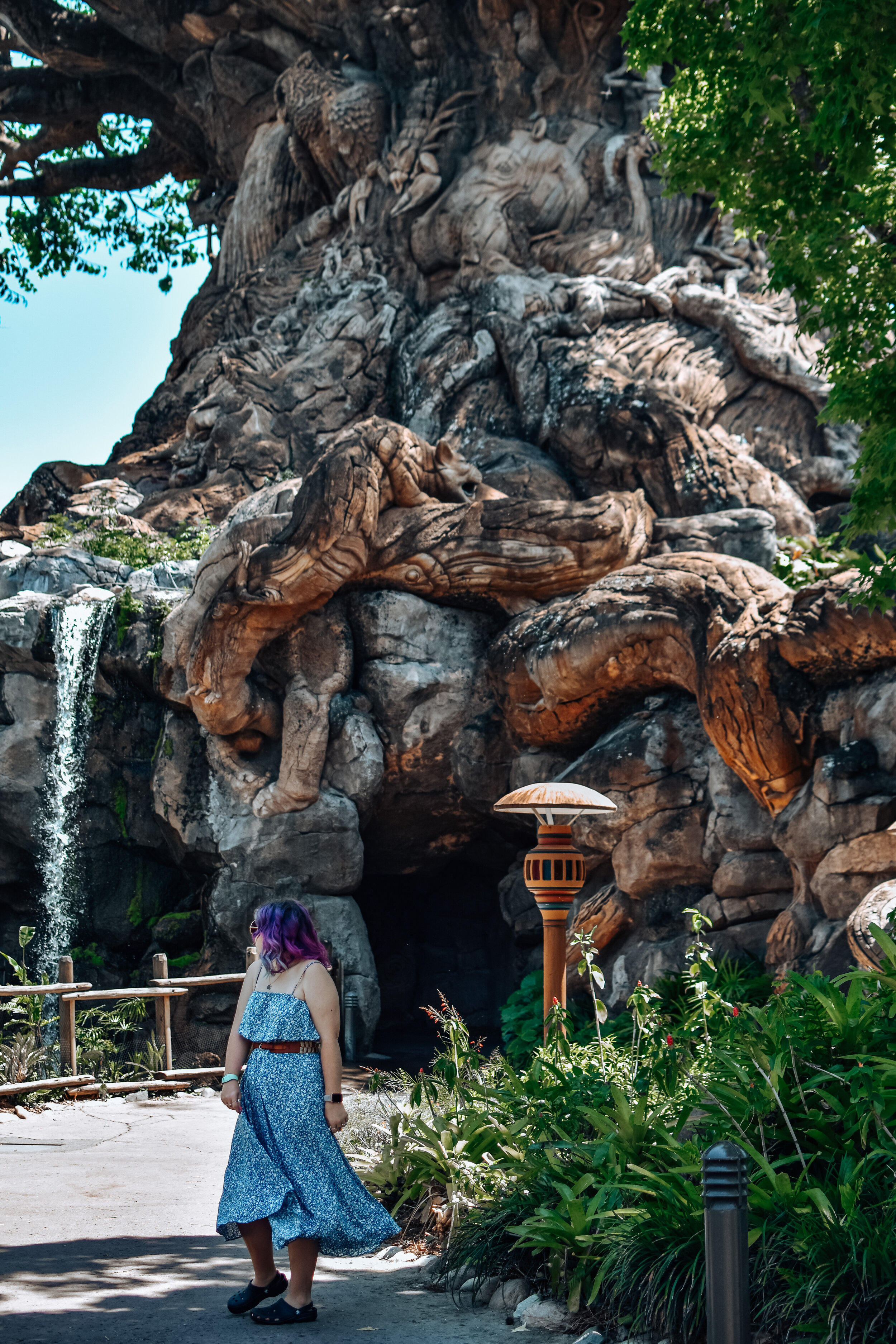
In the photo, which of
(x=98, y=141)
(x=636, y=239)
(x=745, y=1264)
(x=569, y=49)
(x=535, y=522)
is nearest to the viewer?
(x=745, y=1264)

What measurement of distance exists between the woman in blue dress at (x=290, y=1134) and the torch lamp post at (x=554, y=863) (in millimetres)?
2483

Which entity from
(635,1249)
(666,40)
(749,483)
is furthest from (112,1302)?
(749,483)

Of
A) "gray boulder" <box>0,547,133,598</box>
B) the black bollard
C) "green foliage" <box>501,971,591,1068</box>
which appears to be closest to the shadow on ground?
the black bollard

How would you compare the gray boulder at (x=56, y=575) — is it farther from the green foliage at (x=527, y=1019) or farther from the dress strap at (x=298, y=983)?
the dress strap at (x=298, y=983)

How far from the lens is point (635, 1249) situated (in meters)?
3.96

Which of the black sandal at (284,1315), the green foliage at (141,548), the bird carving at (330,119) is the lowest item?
the black sandal at (284,1315)

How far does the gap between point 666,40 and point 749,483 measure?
7.41 meters

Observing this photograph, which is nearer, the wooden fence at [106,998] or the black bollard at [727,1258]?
the black bollard at [727,1258]

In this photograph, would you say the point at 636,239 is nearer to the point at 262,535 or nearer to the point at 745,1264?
the point at 262,535

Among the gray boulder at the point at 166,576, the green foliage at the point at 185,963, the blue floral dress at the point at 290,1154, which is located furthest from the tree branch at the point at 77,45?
the blue floral dress at the point at 290,1154

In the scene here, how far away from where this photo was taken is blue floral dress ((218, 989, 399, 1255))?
4098 mm

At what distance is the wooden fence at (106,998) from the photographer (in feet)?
31.0

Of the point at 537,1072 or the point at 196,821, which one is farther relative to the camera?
the point at 196,821

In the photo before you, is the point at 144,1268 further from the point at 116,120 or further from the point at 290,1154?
the point at 116,120
